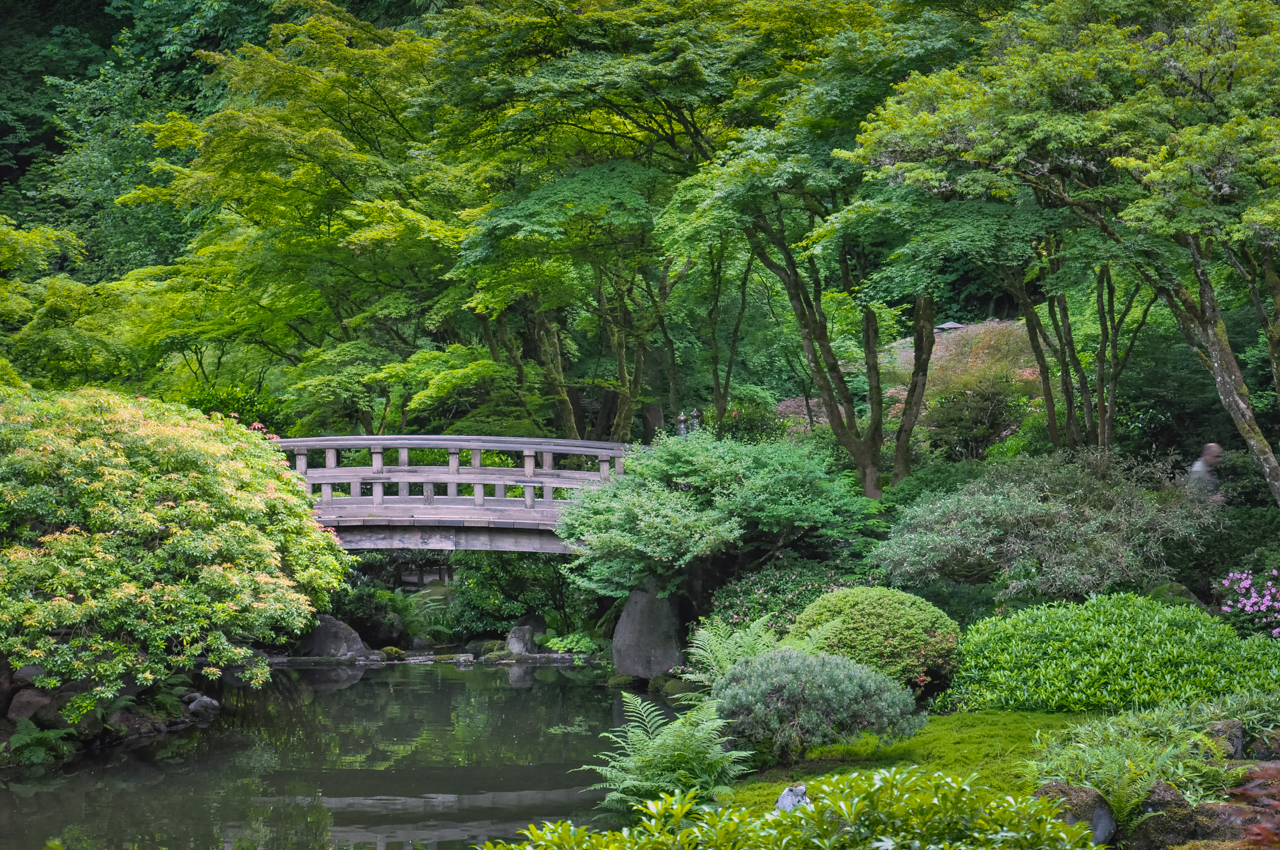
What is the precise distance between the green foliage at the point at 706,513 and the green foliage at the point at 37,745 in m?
5.09

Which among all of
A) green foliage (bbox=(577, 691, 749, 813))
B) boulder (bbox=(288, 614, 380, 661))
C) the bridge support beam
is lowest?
boulder (bbox=(288, 614, 380, 661))

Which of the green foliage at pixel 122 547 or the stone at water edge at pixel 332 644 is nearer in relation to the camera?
the green foliage at pixel 122 547

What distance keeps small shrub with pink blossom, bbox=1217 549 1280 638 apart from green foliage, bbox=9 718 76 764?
10.3m

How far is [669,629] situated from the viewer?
11.9 metres

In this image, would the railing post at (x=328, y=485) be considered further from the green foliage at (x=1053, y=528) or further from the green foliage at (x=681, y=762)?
the green foliage at (x=681, y=762)

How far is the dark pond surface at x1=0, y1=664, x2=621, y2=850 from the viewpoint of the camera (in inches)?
286

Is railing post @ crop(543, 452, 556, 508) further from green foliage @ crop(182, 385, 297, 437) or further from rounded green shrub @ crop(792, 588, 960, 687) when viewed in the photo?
green foliage @ crop(182, 385, 297, 437)

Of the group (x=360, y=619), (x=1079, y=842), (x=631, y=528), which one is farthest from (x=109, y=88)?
(x=1079, y=842)

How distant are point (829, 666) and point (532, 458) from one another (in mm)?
6760

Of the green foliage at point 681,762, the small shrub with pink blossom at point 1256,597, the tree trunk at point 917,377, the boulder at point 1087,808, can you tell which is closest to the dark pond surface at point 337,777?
the green foliage at point 681,762

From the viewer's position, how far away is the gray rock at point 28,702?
9.70 metres

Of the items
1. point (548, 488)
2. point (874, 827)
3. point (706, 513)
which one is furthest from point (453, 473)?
point (874, 827)

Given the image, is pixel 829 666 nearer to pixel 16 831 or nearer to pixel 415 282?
pixel 16 831

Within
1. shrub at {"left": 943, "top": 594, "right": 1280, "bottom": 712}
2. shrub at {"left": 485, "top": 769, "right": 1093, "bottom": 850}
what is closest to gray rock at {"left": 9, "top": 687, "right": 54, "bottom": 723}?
shrub at {"left": 485, "top": 769, "right": 1093, "bottom": 850}
